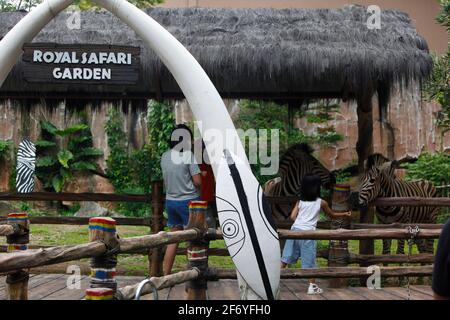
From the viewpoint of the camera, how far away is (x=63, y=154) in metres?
14.6

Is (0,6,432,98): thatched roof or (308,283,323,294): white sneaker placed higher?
(0,6,432,98): thatched roof

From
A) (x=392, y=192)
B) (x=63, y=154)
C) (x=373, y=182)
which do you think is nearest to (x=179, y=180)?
(x=373, y=182)

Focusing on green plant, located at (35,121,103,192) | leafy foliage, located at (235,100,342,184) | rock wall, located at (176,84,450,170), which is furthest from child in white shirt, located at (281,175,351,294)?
green plant, located at (35,121,103,192)

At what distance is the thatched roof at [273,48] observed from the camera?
20.0 feet

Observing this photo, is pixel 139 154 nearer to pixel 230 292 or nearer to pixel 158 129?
pixel 158 129

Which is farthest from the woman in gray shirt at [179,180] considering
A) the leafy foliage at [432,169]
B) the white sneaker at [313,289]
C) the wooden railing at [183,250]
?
the leafy foliage at [432,169]

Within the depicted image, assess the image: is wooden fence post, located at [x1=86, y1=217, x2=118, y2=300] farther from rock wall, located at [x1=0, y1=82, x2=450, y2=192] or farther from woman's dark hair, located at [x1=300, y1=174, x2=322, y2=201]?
rock wall, located at [x1=0, y1=82, x2=450, y2=192]

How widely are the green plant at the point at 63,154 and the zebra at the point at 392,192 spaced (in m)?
8.77

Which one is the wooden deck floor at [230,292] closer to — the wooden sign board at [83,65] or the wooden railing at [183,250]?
the wooden railing at [183,250]

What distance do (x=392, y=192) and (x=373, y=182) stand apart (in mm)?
924

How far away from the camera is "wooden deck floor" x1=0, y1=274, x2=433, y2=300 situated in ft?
16.5

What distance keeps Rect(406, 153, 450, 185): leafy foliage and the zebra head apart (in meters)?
5.10

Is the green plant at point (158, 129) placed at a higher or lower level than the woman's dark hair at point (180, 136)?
higher
